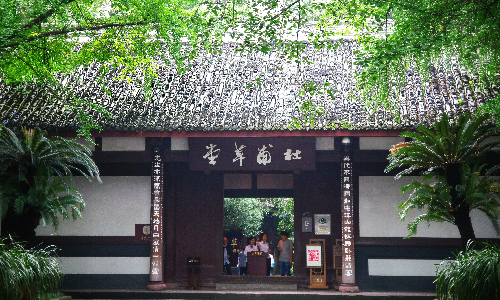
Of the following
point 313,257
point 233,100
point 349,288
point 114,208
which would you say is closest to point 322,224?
point 313,257

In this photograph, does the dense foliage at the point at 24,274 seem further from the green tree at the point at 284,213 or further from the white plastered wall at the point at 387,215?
the green tree at the point at 284,213

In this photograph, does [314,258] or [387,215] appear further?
[314,258]

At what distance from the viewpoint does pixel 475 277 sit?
7.07m

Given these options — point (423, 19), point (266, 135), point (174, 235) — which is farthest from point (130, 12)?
point (174, 235)

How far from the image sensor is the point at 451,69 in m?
12.6

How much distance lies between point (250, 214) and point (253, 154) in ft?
34.4

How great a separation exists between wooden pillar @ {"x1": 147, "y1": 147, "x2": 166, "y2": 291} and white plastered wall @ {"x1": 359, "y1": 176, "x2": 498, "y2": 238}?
4113mm

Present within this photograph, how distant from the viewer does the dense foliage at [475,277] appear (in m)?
6.86

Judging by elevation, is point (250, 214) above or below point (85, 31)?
below

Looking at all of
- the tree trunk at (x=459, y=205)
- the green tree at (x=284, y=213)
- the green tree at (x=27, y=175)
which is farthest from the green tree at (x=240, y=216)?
the tree trunk at (x=459, y=205)

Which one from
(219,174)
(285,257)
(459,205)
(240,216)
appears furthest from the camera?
(240,216)

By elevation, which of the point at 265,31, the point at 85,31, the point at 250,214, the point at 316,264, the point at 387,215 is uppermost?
the point at 85,31

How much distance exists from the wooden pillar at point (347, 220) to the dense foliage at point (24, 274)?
5.46 metres

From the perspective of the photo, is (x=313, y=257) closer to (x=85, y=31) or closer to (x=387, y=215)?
(x=387, y=215)
